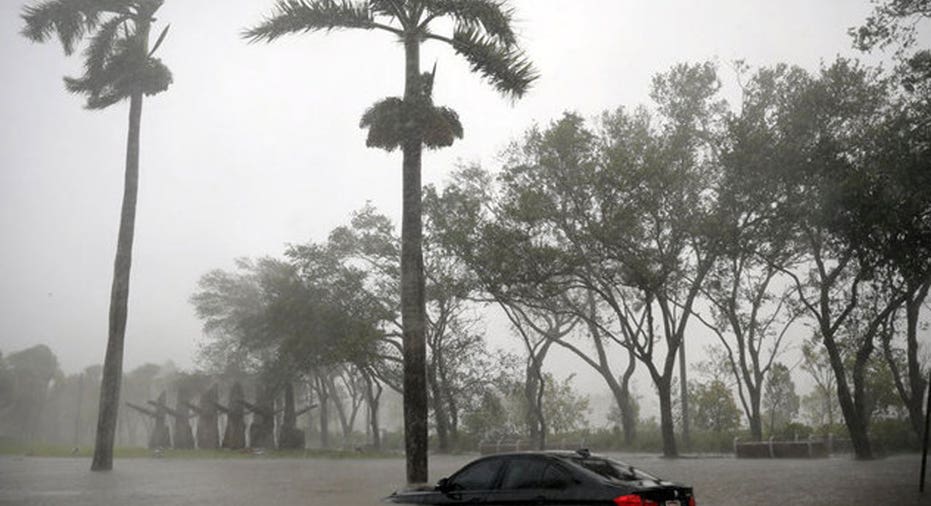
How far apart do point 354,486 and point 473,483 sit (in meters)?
10.4

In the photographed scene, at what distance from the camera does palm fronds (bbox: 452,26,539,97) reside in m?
17.1

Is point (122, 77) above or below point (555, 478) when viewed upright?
above

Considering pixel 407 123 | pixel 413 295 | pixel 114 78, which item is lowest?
pixel 413 295

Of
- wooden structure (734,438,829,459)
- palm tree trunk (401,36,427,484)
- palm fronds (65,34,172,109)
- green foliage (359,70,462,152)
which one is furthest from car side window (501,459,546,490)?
palm fronds (65,34,172,109)

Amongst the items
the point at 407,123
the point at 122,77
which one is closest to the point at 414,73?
the point at 407,123

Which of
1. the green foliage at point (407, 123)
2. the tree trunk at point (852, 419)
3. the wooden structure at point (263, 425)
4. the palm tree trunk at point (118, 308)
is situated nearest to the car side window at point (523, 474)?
the green foliage at point (407, 123)

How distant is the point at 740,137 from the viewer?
24547 mm

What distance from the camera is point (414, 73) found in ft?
55.5

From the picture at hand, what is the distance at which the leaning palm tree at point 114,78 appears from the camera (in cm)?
2592

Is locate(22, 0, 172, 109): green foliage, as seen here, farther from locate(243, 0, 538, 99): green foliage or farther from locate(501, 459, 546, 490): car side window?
locate(501, 459, 546, 490): car side window

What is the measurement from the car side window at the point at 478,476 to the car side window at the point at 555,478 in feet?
2.51

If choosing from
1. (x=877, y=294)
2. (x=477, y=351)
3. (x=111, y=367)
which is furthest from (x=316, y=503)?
(x=477, y=351)

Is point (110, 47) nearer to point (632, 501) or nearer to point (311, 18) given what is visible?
point (311, 18)

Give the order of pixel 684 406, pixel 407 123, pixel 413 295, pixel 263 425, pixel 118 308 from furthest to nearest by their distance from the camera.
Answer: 1. pixel 263 425
2. pixel 684 406
3. pixel 118 308
4. pixel 407 123
5. pixel 413 295
